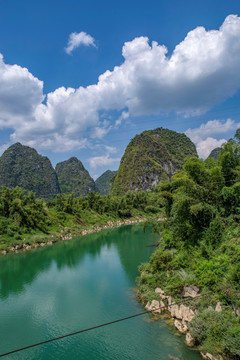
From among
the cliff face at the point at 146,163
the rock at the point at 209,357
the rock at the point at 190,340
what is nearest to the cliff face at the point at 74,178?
the cliff face at the point at 146,163

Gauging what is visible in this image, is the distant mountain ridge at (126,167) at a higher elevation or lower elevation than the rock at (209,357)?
higher

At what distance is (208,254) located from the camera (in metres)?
13.3

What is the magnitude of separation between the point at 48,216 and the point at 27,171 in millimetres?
70981

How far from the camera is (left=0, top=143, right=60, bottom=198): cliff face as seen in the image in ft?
328

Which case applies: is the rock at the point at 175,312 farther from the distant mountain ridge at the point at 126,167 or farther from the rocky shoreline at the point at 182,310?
the distant mountain ridge at the point at 126,167

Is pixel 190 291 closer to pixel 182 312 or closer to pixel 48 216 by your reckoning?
pixel 182 312

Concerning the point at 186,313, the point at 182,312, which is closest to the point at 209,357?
the point at 186,313

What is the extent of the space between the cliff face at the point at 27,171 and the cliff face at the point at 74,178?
66.6ft

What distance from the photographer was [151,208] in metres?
67.4

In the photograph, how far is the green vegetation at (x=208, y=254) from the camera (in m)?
9.04

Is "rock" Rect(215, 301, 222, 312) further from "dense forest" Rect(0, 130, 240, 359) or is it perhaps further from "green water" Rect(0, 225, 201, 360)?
"green water" Rect(0, 225, 201, 360)

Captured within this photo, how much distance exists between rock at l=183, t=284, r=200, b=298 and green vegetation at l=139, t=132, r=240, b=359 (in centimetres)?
27

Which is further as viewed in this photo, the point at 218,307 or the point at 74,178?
the point at 74,178

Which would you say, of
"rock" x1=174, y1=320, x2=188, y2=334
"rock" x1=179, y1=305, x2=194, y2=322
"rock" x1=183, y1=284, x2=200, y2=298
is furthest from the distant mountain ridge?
"rock" x1=174, y1=320, x2=188, y2=334
